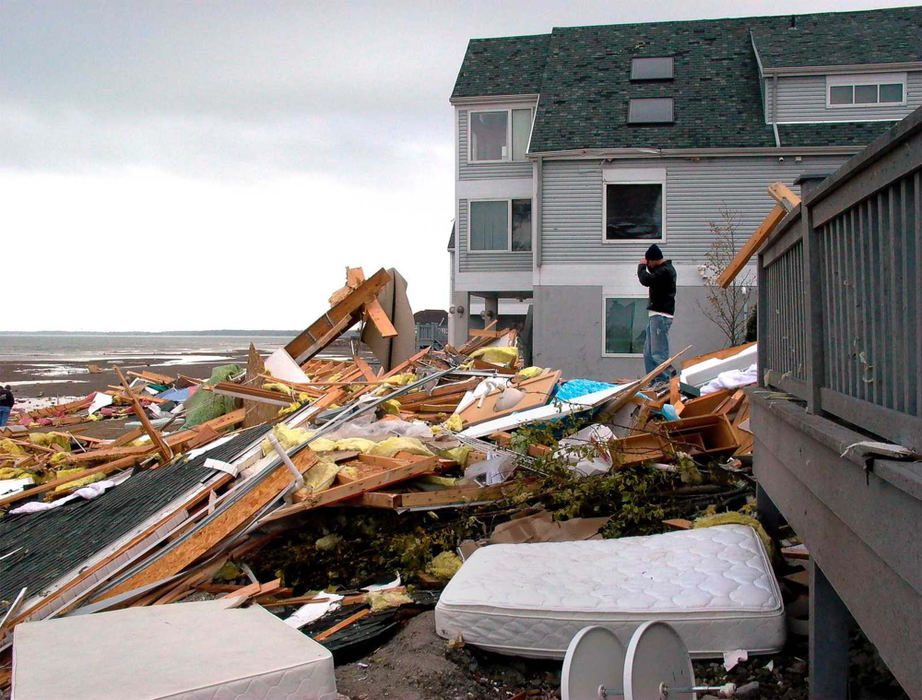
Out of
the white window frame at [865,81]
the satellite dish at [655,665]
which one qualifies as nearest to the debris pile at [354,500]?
the satellite dish at [655,665]

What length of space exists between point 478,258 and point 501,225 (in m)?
0.95

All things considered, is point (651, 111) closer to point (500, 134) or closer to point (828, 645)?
point (500, 134)

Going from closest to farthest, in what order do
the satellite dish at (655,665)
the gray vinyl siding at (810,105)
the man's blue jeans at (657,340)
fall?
the satellite dish at (655,665) → the man's blue jeans at (657,340) → the gray vinyl siding at (810,105)

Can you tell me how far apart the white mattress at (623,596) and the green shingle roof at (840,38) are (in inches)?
666

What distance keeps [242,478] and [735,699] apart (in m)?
3.53

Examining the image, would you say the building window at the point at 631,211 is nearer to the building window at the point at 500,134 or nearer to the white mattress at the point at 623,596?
the building window at the point at 500,134

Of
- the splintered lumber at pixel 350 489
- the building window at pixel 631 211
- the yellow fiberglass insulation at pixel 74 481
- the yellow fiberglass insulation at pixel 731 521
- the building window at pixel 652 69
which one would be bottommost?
the yellow fiberglass insulation at pixel 74 481

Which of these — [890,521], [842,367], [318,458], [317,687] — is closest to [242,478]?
[318,458]

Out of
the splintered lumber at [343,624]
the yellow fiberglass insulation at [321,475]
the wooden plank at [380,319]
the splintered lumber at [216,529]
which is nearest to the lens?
the splintered lumber at [343,624]

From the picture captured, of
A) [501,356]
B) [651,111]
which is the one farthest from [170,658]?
[651,111]

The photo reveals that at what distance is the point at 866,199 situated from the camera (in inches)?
90.0

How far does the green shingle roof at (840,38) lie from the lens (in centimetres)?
1819

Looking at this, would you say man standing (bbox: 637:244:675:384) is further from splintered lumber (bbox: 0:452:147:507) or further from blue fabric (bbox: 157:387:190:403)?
blue fabric (bbox: 157:387:190:403)

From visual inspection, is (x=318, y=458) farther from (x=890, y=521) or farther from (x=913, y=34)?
(x=913, y=34)
